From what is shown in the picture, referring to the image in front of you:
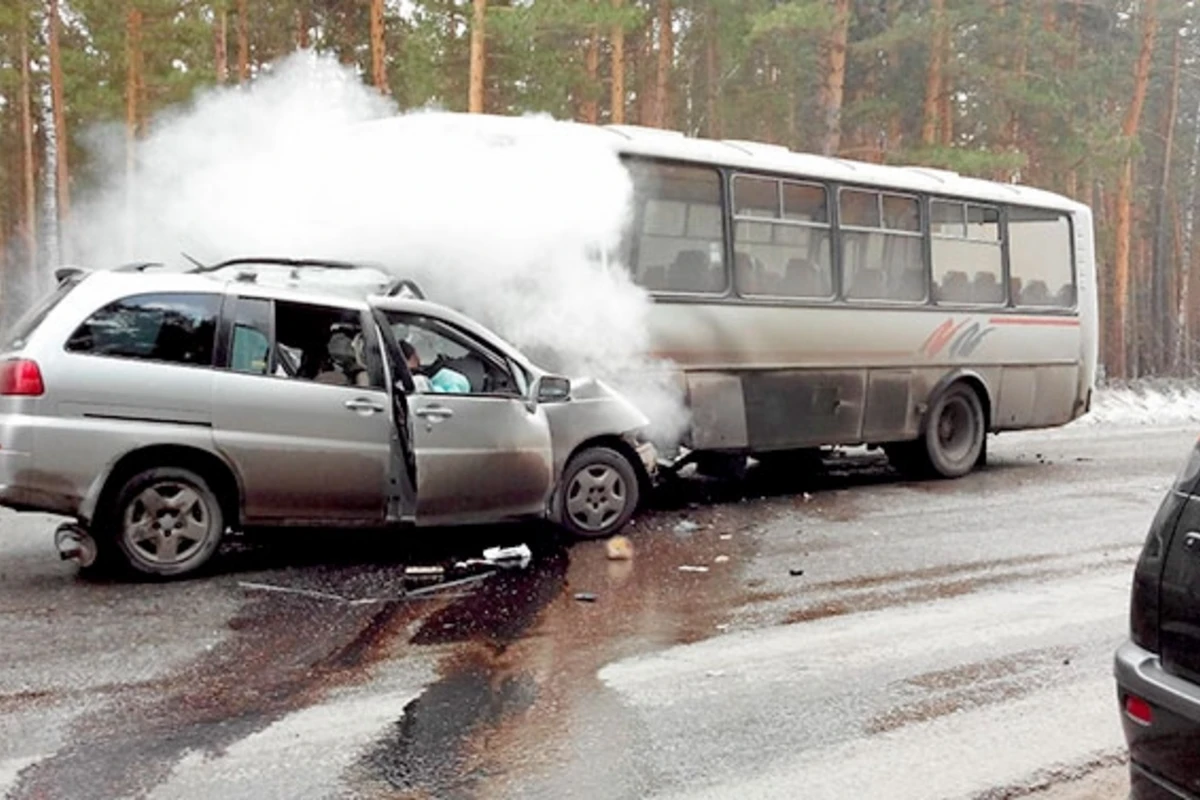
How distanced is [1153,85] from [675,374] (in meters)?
35.2

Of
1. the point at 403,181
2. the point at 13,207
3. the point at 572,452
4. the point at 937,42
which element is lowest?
the point at 572,452

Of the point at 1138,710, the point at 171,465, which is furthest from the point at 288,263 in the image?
the point at 1138,710

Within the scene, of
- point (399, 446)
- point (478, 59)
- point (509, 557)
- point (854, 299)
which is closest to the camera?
point (399, 446)

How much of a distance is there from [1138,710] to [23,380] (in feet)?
18.8

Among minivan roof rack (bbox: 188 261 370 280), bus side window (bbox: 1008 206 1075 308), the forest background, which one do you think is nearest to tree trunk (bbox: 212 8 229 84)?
the forest background

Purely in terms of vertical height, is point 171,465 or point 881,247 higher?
point 881,247

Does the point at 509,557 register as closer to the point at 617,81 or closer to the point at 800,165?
the point at 800,165

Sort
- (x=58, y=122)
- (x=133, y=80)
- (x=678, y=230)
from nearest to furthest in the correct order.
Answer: (x=678, y=230) < (x=133, y=80) < (x=58, y=122)

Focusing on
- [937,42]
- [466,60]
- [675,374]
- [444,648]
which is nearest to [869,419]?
[675,374]

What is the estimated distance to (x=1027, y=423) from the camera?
1223cm

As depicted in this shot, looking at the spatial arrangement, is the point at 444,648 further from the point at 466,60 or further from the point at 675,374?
the point at 466,60

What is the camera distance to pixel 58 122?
84.6 ft

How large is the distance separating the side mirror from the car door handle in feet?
3.73

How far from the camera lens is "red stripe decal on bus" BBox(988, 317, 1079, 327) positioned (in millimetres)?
11828
